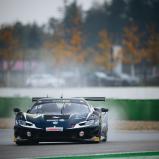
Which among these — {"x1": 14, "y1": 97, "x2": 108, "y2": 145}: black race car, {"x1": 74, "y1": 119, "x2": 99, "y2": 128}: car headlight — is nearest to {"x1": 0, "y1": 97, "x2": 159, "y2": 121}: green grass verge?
{"x1": 14, "y1": 97, "x2": 108, "y2": 145}: black race car

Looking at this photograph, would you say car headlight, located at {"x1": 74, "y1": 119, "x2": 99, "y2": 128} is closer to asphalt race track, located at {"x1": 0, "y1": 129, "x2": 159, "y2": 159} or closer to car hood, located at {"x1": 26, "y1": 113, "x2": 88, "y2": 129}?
car hood, located at {"x1": 26, "y1": 113, "x2": 88, "y2": 129}

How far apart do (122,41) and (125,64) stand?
2.14 meters

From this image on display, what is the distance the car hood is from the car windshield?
404mm

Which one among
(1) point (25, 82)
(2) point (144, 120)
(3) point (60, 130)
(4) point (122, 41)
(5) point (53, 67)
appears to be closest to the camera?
(3) point (60, 130)

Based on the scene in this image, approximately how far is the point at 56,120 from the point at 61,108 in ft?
2.81

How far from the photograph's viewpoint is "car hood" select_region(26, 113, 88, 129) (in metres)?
16.3

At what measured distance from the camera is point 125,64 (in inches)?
2625

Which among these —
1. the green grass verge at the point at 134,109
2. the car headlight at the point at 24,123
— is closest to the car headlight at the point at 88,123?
the car headlight at the point at 24,123

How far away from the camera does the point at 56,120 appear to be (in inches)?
644

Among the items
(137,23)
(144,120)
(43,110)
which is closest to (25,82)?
(137,23)

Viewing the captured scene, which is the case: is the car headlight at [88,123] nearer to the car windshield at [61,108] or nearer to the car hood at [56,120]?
the car hood at [56,120]

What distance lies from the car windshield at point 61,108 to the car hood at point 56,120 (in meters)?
0.40

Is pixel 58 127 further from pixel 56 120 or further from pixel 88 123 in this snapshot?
pixel 88 123

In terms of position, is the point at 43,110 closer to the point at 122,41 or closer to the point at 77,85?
the point at 77,85
